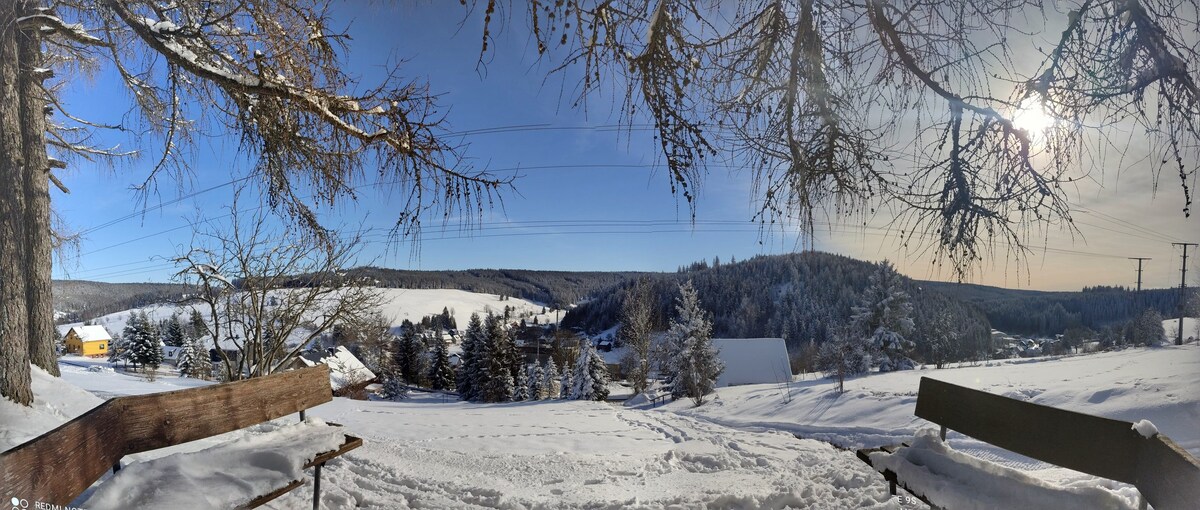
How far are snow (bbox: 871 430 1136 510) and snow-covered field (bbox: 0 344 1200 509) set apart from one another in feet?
0.15

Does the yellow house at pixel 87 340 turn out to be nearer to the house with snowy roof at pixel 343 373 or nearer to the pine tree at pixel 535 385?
the house with snowy roof at pixel 343 373

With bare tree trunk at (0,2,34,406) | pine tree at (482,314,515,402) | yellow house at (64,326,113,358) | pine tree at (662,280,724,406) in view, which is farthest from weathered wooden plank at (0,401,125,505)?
pine tree at (482,314,515,402)

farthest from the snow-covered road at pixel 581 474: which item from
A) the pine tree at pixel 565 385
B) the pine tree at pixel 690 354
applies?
the pine tree at pixel 565 385

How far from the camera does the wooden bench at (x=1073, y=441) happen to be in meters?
1.51

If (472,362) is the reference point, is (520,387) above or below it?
below

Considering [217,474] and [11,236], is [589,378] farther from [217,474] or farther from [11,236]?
[11,236]

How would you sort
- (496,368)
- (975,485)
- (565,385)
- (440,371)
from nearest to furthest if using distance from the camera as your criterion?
(975,485) < (565,385) < (496,368) < (440,371)

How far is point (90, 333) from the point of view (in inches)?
219

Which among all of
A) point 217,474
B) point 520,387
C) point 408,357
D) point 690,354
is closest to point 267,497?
point 217,474

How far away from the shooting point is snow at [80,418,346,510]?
173cm

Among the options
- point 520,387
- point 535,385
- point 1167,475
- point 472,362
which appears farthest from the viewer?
point 472,362

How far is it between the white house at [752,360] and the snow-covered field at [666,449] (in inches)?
617

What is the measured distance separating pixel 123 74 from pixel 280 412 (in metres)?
2.02

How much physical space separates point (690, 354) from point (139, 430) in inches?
715
